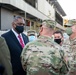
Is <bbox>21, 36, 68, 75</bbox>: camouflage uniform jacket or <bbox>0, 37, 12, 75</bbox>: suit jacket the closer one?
<bbox>21, 36, 68, 75</bbox>: camouflage uniform jacket

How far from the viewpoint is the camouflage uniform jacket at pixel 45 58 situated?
4.13 meters

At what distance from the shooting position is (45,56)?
4148 millimetres

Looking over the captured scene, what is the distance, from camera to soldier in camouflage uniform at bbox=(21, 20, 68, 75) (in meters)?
4.13

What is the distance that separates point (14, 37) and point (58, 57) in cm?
160

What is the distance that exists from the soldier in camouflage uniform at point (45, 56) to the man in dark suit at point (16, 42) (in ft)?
3.46

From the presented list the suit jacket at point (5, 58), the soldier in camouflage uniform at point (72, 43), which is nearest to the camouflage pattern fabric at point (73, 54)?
the soldier in camouflage uniform at point (72, 43)

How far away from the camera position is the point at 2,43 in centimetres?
471

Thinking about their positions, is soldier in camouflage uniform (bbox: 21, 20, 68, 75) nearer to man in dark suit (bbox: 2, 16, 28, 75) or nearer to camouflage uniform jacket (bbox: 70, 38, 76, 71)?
camouflage uniform jacket (bbox: 70, 38, 76, 71)

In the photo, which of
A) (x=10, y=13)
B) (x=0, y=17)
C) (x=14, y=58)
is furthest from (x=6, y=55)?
(x=10, y=13)

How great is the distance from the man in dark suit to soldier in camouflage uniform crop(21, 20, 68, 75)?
41.5 inches

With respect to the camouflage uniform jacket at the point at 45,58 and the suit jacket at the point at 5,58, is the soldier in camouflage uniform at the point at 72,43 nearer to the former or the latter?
the camouflage uniform jacket at the point at 45,58

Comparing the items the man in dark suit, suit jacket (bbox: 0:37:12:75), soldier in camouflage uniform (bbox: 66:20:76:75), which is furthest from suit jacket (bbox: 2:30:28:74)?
soldier in camouflage uniform (bbox: 66:20:76:75)

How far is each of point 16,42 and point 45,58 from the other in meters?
1.48

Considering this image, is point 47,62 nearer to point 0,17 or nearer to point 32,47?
point 32,47
